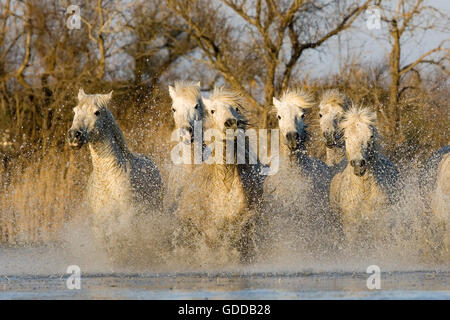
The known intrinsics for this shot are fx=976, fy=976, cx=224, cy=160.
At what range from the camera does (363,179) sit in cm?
971

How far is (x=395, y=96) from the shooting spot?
56.7 feet

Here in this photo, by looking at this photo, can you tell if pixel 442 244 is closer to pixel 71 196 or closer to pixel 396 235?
pixel 396 235

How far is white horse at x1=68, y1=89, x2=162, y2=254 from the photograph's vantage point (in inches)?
358

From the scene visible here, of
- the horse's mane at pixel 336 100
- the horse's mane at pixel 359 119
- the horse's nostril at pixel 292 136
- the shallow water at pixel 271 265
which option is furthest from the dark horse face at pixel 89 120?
the horse's mane at pixel 336 100

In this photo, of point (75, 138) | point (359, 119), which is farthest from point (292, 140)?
point (75, 138)

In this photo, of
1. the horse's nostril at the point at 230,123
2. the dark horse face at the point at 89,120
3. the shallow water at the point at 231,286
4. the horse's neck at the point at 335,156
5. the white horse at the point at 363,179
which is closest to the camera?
the shallow water at the point at 231,286

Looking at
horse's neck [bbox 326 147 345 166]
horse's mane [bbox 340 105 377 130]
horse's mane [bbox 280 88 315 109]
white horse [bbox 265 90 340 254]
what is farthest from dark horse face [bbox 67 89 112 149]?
horse's neck [bbox 326 147 345 166]

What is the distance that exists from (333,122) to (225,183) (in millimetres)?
2701

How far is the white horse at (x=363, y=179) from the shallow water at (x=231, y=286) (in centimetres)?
129

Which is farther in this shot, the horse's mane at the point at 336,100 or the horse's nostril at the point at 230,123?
the horse's mane at the point at 336,100

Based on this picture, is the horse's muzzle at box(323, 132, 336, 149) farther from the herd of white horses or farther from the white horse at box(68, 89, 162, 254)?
the white horse at box(68, 89, 162, 254)

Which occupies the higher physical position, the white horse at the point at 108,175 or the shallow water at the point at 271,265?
the white horse at the point at 108,175

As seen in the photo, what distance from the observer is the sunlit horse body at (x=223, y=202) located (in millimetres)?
8891

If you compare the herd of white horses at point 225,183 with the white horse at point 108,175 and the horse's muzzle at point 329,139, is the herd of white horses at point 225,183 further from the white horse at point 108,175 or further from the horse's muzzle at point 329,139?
the horse's muzzle at point 329,139
